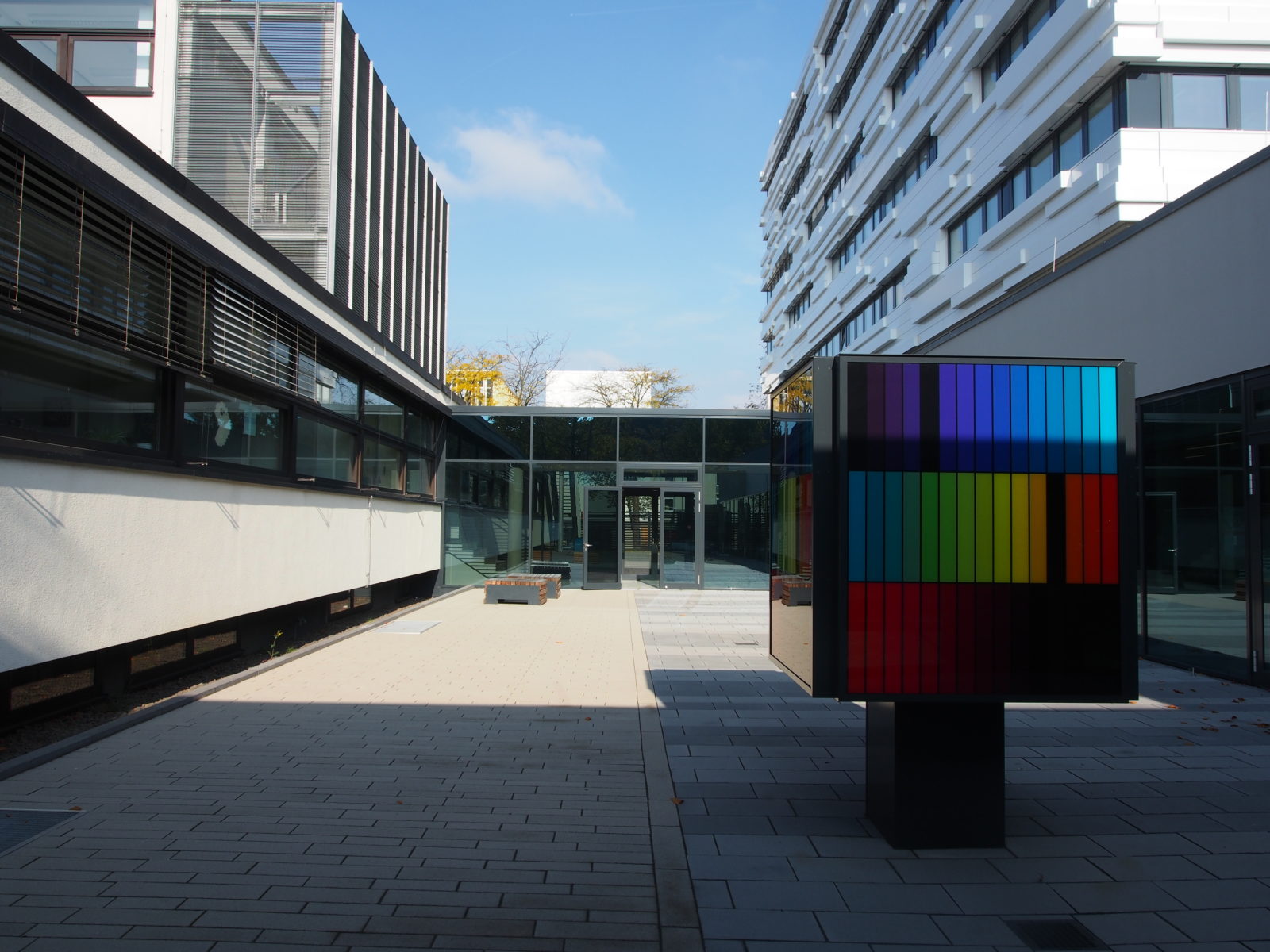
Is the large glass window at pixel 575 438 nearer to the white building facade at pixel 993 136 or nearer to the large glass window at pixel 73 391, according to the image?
the white building facade at pixel 993 136

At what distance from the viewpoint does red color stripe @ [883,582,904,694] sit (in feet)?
13.9

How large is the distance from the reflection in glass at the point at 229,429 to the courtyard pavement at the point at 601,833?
7.64 feet

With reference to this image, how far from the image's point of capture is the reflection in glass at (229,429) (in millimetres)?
8016

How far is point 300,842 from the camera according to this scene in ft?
14.3

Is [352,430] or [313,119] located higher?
[313,119]

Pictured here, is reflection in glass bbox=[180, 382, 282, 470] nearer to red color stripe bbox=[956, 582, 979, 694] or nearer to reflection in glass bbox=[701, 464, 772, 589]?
red color stripe bbox=[956, 582, 979, 694]

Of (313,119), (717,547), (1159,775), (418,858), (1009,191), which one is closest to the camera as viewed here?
(418,858)

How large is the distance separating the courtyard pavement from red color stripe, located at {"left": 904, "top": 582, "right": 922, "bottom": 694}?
2.87 ft

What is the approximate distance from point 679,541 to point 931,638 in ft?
53.3

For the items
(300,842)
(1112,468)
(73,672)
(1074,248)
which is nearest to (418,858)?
(300,842)

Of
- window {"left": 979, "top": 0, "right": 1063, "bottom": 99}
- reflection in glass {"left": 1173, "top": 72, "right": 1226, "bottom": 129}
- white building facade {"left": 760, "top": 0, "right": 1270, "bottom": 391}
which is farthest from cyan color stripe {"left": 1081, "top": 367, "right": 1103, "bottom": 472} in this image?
window {"left": 979, "top": 0, "right": 1063, "bottom": 99}

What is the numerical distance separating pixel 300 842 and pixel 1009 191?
1089 inches

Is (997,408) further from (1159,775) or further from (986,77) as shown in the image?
(986,77)

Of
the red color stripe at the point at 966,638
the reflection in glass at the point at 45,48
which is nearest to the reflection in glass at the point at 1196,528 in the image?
the red color stripe at the point at 966,638
